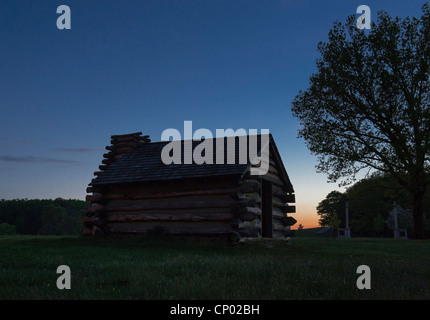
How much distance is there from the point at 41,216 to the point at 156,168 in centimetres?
3886

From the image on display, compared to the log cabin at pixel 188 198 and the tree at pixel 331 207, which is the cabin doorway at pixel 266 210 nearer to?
the log cabin at pixel 188 198

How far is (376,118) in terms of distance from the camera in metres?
25.5

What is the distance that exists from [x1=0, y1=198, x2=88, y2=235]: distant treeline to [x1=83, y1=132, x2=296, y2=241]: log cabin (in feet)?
100

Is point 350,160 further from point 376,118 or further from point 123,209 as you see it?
point 123,209

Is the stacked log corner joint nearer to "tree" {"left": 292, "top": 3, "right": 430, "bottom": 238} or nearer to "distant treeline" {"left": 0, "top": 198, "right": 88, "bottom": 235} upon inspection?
"tree" {"left": 292, "top": 3, "right": 430, "bottom": 238}

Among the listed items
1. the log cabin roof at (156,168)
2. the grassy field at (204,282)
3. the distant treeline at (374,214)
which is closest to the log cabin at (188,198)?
the log cabin roof at (156,168)

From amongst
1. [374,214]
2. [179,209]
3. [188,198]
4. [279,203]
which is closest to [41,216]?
[179,209]

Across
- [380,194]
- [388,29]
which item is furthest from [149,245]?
[380,194]

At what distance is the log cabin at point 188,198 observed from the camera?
16.0 meters

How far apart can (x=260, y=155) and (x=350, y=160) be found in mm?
11430

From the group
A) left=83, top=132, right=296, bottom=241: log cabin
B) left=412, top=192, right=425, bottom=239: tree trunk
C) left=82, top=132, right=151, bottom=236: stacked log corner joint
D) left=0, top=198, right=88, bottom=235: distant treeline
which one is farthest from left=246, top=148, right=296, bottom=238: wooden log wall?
left=0, top=198, right=88, bottom=235: distant treeline

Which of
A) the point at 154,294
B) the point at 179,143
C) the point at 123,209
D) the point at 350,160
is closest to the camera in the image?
the point at 154,294

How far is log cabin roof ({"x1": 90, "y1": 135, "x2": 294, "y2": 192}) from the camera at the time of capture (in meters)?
16.3

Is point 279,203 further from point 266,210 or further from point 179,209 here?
point 179,209
